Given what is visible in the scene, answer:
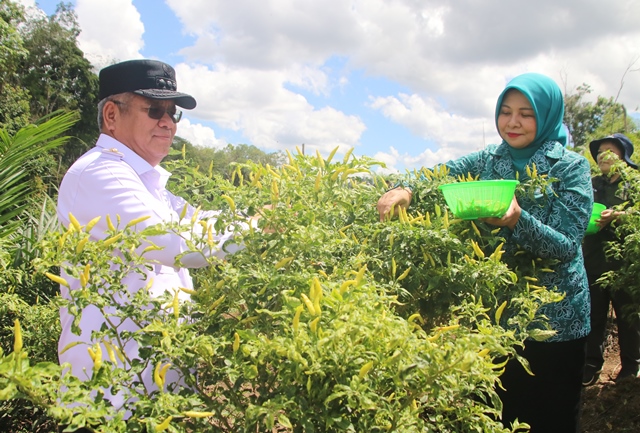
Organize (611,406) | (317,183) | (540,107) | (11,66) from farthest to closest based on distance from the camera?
(11,66) < (611,406) < (540,107) < (317,183)

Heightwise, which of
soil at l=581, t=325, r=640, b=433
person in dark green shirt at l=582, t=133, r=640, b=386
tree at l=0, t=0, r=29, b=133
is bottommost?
soil at l=581, t=325, r=640, b=433

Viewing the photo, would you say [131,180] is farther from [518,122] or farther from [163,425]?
[518,122]

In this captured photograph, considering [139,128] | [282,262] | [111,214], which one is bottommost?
[282,262]

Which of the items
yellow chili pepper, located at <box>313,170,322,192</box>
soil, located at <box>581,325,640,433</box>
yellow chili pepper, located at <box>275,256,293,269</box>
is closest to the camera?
yellow chili pepper, located at <box>275,256,293,269</box>

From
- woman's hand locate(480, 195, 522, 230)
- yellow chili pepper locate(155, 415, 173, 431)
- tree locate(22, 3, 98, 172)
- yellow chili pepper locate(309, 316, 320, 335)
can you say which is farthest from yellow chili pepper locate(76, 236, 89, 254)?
tree locate(22, 3, 98, 172)

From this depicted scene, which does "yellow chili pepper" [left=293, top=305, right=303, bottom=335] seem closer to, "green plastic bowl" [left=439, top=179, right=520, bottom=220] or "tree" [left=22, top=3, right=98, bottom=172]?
"green plastic bowl" [left=439, top=179, right=520, bottom=220]

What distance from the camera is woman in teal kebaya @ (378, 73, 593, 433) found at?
1.81 meters

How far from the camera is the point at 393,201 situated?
1714 mm

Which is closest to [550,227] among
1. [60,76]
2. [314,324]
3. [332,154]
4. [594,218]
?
[332,154]

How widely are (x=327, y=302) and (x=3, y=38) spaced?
2139cm

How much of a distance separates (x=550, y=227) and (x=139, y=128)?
4.82 ft

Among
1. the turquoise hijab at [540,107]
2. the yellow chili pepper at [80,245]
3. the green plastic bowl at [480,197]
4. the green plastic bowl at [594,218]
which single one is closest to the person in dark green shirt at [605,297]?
the green plastic bowl at [594,218]

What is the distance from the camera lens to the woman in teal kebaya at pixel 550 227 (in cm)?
181

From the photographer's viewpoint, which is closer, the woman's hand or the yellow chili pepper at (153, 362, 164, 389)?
the yellow chili pepper at (153, 362, 164, 389)
